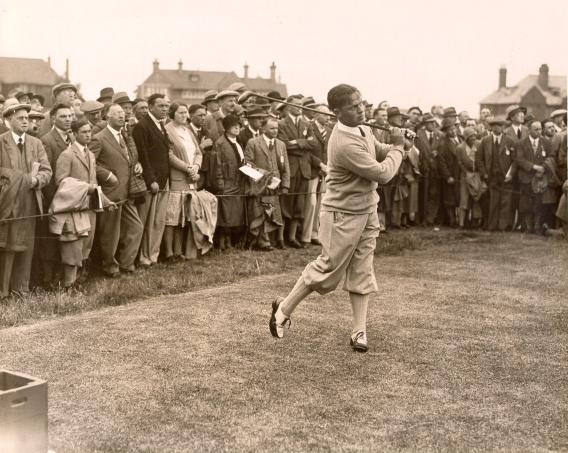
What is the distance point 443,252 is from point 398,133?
20.0ft

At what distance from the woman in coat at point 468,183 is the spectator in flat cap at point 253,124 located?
5.21 m

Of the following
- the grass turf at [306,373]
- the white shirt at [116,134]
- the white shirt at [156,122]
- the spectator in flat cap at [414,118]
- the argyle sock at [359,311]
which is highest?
Answer: the spectator in flat cap at [414,118]

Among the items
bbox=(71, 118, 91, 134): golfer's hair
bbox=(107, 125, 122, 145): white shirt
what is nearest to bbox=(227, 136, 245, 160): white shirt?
bbox=(107, 125, 122, 145): white shirt

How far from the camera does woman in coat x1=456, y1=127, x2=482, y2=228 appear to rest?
1655 cm

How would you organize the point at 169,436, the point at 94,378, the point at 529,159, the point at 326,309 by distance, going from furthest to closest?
the point at 529,159, the point at 326,309, the point at 94,378, the point at 169,436

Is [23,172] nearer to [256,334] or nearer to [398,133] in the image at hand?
[256,334]

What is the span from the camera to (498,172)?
16.3 m

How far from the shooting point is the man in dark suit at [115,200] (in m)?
10.2

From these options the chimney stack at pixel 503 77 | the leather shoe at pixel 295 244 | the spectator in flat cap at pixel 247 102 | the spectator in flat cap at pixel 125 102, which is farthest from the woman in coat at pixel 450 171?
the chimney stack at pixel 503 77

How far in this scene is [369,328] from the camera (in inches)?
309

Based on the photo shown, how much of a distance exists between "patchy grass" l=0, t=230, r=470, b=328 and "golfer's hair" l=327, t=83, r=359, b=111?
340cm

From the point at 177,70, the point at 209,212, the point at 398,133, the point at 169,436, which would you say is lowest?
the point at 169,436

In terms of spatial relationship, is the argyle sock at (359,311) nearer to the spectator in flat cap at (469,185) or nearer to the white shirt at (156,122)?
the white shirt at (156,122)

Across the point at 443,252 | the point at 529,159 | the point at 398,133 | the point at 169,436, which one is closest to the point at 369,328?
the point at 398,133
